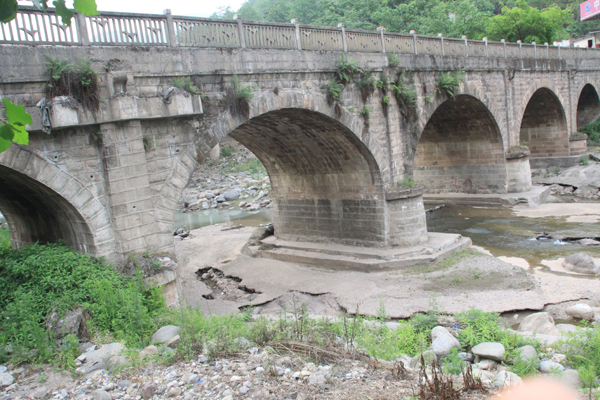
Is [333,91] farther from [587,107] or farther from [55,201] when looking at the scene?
[587,107]

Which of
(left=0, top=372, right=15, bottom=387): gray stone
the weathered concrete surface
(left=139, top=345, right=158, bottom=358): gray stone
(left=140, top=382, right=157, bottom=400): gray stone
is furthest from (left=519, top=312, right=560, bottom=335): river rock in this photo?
(left=0, top=372, right=15, bottom=387): gray stone

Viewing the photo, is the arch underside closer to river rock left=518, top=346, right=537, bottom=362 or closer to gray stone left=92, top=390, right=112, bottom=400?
river rock left=518, top=346, right=537, bottom=362

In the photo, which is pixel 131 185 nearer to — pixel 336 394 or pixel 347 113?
pixel 336 394

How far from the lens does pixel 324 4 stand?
44.9m

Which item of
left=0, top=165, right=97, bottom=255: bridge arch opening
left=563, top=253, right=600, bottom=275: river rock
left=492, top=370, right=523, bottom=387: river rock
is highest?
left=0, top=165, right=97, bottom=255: bridge arch opening

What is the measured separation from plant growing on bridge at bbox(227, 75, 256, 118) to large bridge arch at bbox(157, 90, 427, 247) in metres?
0.56

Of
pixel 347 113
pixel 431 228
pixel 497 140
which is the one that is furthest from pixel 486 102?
pixel 347 113

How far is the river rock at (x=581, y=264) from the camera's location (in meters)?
11.9

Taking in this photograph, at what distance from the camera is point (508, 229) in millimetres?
17562

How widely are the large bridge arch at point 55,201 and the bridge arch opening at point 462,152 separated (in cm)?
1569

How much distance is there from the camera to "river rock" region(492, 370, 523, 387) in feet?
17.8

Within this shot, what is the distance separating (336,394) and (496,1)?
60.9 m

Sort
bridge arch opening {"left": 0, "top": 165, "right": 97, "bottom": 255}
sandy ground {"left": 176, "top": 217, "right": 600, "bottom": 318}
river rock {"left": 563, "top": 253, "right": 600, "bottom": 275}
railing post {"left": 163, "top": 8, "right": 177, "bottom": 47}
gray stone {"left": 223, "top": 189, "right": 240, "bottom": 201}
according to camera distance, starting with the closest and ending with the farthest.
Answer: bridge arch opening {"left": 0, "top": 165, "right": 97, "bottom": 255}
railing post {"left": 163, "top": 8, "right": 177, "bottom": 47}
sandy ground {"left": 176, "top": 217, "right": 600, "bottom": 318}
river rock {"left": 563, "top": 253, "right": 600, "bottom": 275}
gray stone {"left": 223, "top": 189, "right": 240, "bottom": 201}

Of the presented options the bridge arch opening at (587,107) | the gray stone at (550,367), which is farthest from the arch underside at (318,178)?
the bridge arch opening at (587,107)
